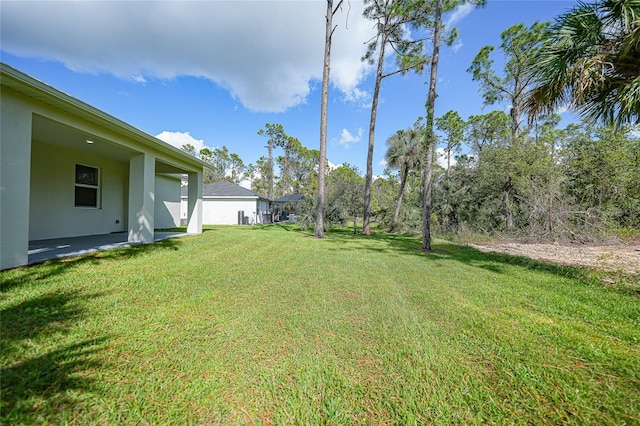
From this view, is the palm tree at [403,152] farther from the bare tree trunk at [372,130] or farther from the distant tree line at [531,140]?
the bare tree trunk at [372,130]

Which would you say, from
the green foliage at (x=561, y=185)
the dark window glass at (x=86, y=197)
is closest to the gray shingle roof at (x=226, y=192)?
the dark window glass at (x=86, y=197)

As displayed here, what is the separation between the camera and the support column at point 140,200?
693 cm

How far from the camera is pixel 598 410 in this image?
1.59m

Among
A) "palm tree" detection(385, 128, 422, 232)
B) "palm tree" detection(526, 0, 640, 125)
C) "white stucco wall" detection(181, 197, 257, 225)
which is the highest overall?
"palm tree" detection(385, 128, 422, 232)

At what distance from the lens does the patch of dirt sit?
5935 mm

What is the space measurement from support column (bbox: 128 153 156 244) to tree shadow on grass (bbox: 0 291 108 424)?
182 inches

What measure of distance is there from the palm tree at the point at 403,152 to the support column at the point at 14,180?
1652 cm

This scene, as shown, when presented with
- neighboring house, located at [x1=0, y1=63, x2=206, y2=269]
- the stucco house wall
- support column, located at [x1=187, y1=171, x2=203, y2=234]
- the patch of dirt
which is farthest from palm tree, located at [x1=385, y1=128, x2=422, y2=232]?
the stucco house wall

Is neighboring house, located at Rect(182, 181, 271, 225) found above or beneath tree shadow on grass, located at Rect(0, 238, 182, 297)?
above

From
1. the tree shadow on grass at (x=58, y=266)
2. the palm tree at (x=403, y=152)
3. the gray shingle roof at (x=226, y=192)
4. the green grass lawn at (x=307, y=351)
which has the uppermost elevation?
the palm tree at (x=403, y=152)

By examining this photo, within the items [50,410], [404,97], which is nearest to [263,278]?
[50,410]

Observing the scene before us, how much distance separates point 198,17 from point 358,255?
37.4 feet

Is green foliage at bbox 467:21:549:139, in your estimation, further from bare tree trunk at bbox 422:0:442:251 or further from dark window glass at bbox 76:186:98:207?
dark window glass at bbox 76:186:98:207

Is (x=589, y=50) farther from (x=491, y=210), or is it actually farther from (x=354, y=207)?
(x=354, y=207)
